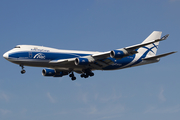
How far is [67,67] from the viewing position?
45.4 m

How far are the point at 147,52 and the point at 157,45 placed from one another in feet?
11.4

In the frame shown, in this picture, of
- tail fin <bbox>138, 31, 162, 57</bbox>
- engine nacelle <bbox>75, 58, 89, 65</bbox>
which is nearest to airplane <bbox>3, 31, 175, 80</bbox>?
engine nacelle <bbox>75, 58, 89, 65</bbox>

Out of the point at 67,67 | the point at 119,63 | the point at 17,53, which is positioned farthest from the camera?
the point at 119,63

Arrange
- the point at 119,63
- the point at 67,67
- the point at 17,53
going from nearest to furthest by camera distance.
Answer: the point at 17,53
the point at 67,67
the point at 119,63

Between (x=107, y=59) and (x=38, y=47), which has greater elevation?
(x=38, y=47)

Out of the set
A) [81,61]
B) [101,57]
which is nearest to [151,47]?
[101,57]

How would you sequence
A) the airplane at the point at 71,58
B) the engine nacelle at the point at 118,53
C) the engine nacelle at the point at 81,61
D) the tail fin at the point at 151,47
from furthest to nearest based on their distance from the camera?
the tail fin at the point at 151,47 → the engine nacelle at the point at 81,61 → the airplane at the point at 71,58 → the engine nacelle at the point at 118,53

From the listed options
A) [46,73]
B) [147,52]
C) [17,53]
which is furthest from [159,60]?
[17,53]

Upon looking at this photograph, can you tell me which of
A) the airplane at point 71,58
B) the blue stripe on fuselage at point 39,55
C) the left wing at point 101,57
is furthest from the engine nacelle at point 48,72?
the left wing at point 101,57

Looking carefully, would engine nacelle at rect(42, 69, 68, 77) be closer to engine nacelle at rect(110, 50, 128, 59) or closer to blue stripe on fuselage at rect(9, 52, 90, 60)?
blue stripe on fuselage at rect(9, 52, 90, 60)

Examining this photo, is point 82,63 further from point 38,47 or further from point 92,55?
point 38,47

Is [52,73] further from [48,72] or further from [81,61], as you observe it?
[81,61]

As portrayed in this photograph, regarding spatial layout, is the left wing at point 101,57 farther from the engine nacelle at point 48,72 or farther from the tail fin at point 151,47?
the tail fin at point 151,47

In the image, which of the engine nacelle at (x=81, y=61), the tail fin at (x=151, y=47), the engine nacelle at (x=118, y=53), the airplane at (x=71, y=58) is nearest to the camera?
the engine nacelle at (x=118, y=53)
